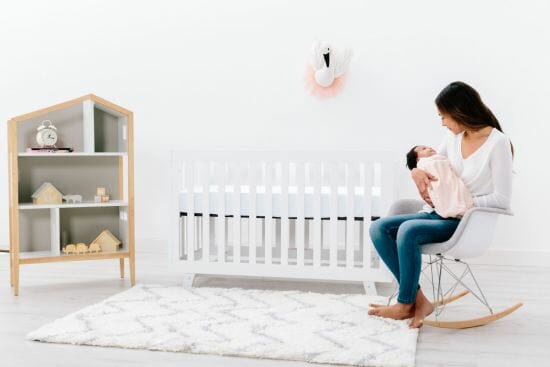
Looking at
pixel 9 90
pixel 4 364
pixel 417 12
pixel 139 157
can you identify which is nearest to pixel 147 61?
pixel 139 157

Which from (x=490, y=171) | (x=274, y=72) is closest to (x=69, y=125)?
(x=274, y=72)

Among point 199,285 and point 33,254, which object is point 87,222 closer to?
point 33,254

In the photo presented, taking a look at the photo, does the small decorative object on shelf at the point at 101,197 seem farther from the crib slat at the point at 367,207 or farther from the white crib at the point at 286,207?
the crib slat at the point at 367,207

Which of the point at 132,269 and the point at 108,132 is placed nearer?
the point at 132,269

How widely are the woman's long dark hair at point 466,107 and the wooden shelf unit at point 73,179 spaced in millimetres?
1457

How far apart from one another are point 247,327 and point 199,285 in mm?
830

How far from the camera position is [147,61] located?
12.4ft

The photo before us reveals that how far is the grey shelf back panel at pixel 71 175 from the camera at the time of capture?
111 inches

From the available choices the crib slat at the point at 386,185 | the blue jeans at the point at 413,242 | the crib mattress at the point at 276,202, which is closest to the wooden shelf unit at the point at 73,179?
the crib mattress at the point at 276,202

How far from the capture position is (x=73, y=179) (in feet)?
9.53

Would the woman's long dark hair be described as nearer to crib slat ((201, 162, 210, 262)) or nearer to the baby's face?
the baby's face

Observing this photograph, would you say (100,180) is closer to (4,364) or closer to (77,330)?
(77,330)

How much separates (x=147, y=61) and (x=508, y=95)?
2183mm

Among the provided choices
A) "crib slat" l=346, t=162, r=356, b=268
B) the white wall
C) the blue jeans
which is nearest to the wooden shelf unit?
the white wall
